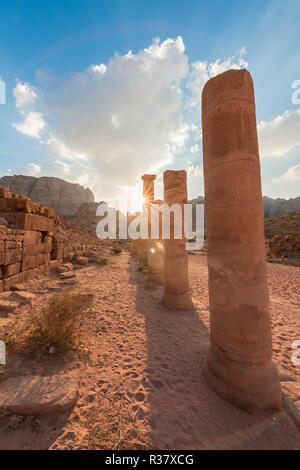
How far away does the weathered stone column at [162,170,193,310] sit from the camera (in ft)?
19.5

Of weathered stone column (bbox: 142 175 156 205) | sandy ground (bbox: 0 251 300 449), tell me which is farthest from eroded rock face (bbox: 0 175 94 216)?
sandy ground (bbox: 0 251 300 449)

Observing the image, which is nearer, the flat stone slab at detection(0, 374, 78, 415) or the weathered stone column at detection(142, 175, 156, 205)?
the flat stone slab at detection(0, 374, 78, 415)

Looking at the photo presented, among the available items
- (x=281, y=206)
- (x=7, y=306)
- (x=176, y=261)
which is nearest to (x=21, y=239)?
(x=7, y=306)

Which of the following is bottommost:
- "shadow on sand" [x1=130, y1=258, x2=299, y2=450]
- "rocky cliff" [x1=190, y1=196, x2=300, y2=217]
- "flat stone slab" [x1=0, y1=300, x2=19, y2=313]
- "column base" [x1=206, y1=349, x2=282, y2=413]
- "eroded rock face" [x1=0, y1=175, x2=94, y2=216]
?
A: "shadow on sand" [x1=130, y1=258, x2=299, y2=450]

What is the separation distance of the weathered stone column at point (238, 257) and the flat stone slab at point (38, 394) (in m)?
2.00

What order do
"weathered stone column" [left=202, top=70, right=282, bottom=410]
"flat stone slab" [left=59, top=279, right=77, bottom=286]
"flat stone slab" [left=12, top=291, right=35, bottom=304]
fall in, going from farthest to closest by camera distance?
"flat stone slab" [left=59, top=279, right=77, bottom=286] → "flat stone slab" [left=12, top=291, right=35, bottom=304] → "weathered stone column" [left=202, top=70, right=282, bottom=410]

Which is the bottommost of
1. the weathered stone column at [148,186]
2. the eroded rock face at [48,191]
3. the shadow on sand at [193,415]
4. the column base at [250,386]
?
the shadow on sand at [193,415]

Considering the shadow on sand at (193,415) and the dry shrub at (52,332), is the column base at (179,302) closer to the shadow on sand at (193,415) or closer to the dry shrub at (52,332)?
the shadow on sand at (193,415)

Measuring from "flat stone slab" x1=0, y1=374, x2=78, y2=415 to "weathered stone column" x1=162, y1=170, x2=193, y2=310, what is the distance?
3.85 m

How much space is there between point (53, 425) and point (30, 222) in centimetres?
736

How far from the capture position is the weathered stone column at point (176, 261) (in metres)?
5.96

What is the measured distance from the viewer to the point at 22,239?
23.4 ft

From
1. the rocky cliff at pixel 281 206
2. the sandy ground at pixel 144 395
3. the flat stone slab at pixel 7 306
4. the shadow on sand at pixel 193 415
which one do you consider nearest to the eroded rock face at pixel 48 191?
the flat stone slab at pixel 7 306

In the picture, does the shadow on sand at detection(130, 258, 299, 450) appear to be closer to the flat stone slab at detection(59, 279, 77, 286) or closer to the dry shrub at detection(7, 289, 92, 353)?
the dry shrub at detection(7, 289, 92, 353)
